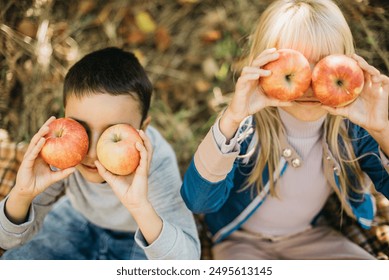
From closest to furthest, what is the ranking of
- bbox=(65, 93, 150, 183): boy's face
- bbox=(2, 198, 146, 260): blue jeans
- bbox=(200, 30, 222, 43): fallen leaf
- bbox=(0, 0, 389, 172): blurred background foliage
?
bbox=(65, 93, 150, 183): boy's face → bbox=(2, 198, 146, 260): blue jeans → bbox=(0, 0, 389, 172): blurred background foliage → bbox=(200, 30, 222, 43): fallen leaf

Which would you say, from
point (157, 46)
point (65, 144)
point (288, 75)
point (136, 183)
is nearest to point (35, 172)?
point (65, 144)

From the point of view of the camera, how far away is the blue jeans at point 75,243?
140 cm

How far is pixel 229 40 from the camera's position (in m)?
2.22

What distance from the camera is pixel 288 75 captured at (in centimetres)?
105

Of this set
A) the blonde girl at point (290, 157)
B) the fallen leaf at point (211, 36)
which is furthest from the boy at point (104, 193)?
the fallen leaf at point (211, 36)

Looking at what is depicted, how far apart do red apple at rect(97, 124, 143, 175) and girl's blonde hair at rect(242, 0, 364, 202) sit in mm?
369

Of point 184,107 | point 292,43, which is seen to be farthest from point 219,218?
point 184,107

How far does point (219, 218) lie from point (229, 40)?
104 centimetres

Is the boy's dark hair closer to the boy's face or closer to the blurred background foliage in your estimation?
the boy's face

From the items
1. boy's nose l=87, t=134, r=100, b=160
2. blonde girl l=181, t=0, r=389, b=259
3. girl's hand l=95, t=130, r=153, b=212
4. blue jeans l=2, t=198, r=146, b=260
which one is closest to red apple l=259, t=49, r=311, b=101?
blonde girl l=181, t=0, r=389, b=259

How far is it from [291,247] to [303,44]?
636 mm

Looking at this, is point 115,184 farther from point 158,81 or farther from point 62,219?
point 158,81

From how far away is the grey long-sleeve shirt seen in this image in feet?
3.77
